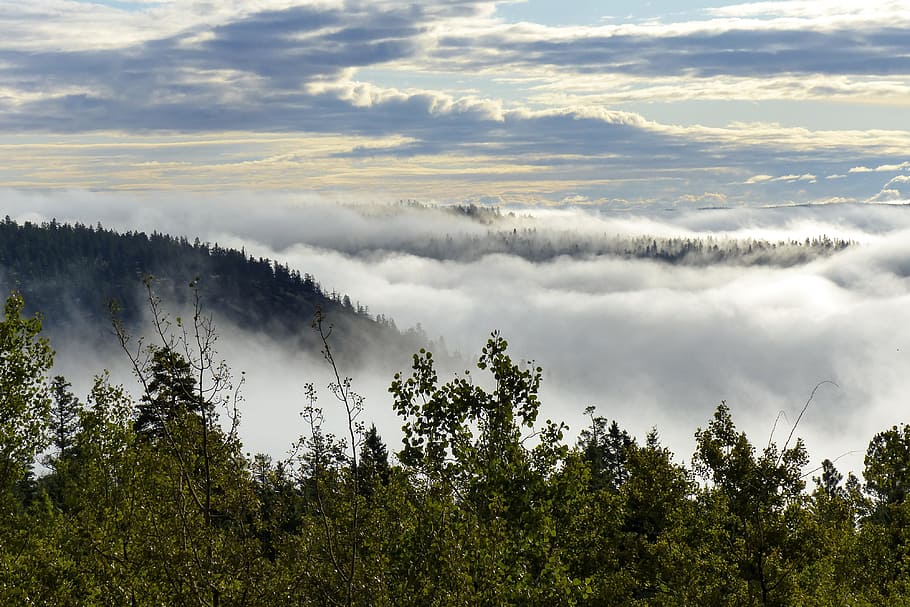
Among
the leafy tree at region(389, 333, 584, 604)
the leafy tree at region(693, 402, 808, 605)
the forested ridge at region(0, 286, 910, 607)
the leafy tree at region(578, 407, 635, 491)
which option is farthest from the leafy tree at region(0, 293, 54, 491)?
the leafy tree at region(578, 407, 635, 491)

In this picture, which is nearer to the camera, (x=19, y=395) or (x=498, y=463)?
(x=498, y=463)

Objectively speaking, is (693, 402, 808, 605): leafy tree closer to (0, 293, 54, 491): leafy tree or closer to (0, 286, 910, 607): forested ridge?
(0, 286, 910, 607): forested ridge

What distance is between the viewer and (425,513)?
1501 cm

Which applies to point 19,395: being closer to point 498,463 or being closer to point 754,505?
point 498,463

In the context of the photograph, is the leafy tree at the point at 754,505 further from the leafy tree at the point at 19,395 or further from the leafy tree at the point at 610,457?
the leafy tree at the point at 610,457

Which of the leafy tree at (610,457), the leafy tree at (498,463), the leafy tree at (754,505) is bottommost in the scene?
the leafy tree at (610,457)

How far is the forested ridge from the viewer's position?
14086 millimetres

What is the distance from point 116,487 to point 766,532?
18.8 metres

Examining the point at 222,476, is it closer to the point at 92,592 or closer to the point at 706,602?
the point at 92,592

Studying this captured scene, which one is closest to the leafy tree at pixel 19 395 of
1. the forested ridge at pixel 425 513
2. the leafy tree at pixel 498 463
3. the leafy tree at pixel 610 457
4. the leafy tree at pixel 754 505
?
the forested ridge at pixel 425 513

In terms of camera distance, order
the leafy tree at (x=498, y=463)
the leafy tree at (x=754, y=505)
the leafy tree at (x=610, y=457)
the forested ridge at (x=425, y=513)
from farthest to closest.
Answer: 1. the leafy tree at (x=610, y=457)
2. the leafy tree at (x=754, y=505)
3. the leafy tree at (x=498, y=463)
4. the forested ridge at (x=425, y=513)

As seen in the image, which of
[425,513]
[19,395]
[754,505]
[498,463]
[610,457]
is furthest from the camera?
[610,457]

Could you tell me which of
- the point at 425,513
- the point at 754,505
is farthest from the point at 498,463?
the point at 754,505

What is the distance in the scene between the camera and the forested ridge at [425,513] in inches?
555
